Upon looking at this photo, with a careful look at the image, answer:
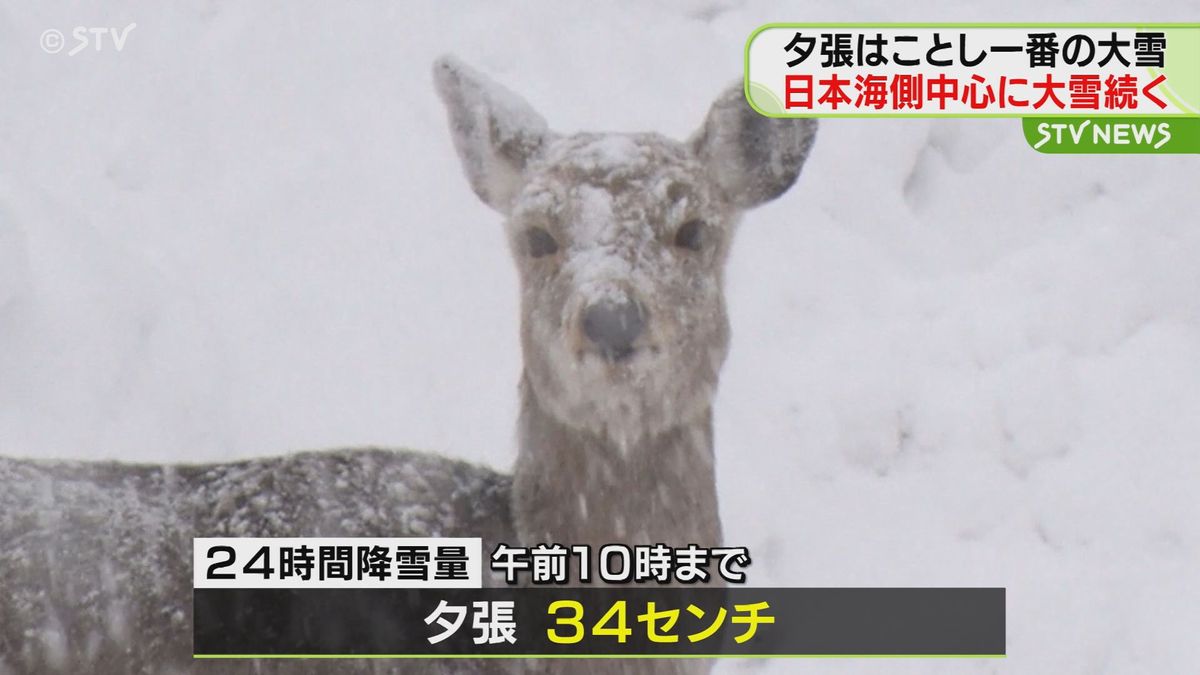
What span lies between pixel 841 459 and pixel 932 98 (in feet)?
5.24

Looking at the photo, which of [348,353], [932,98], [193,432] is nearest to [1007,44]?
[932,98]

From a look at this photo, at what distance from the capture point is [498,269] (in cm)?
723

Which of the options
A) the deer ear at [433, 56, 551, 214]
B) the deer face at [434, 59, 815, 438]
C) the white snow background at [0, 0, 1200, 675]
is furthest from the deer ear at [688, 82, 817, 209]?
the white snow background at [0, 0, 1200, 675]

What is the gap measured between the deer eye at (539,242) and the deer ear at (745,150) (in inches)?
19.8

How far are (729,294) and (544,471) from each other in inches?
127

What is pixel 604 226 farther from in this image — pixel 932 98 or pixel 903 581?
pixel 903 581

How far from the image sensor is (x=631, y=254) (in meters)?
3.62

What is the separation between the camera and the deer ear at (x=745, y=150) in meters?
4.05

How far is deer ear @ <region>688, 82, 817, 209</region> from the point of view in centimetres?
405
